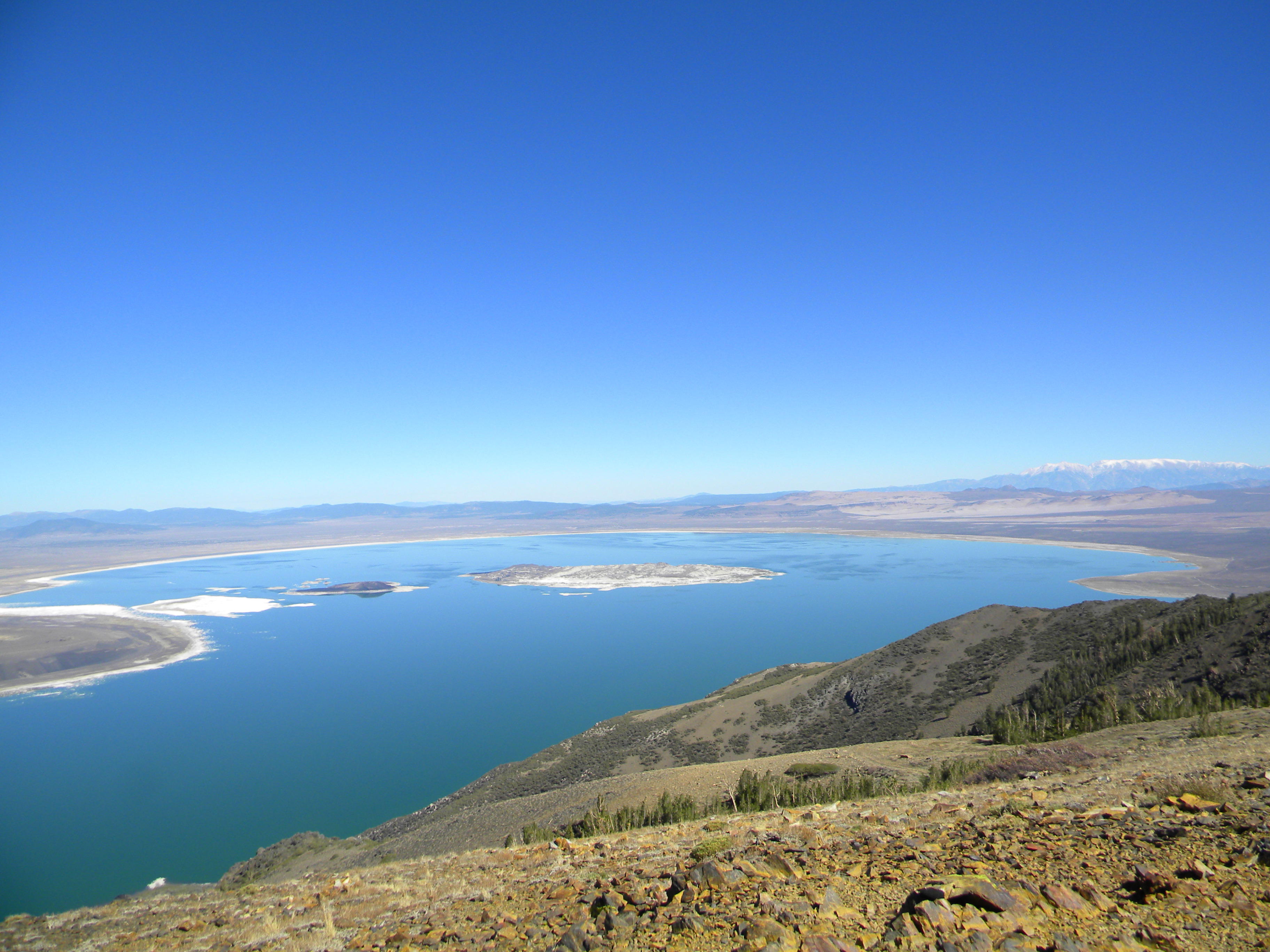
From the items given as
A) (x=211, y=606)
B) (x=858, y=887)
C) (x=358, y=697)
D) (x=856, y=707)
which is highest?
(x=858, y=887)

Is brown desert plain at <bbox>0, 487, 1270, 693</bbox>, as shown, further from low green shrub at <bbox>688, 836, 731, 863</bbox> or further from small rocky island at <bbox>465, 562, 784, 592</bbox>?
low green shrub at <bbox>688, 836, 731, 863</bbox>

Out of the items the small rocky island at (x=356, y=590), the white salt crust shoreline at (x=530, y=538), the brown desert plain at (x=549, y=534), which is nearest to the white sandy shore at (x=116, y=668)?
the white salt crust shoreline at (x=530, y=538)

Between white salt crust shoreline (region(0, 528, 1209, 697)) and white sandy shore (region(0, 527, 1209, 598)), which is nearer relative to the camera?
white salt crust shoreline (region(0, 528, 1209, 697))

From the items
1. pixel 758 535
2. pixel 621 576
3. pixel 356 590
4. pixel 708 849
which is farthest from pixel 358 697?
pixel 758 535

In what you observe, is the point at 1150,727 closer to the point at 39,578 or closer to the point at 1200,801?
the point at 1200,801

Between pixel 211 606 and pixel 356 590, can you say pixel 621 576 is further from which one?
pixel 211 606

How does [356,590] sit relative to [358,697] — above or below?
above

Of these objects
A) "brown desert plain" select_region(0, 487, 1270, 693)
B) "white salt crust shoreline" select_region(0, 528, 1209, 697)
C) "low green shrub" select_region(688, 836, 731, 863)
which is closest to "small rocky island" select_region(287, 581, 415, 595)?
"white salt crust shoreline" select_region(0, 528, 1209, 697)
